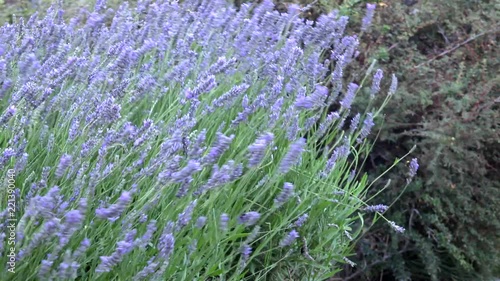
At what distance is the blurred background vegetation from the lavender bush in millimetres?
1280

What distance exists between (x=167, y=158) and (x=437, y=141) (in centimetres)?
250

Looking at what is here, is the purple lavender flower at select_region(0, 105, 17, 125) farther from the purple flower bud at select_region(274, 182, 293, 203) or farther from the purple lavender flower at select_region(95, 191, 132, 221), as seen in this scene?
the purple flower bud at select_region(274, 182, 293, 203)

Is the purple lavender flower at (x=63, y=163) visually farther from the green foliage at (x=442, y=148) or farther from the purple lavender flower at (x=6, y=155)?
the green foliage at (x=442, y=148)

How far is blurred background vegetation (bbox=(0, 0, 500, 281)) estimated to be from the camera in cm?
378

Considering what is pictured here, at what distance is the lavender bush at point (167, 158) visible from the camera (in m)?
1.49

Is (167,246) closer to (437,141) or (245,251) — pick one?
(245,251)

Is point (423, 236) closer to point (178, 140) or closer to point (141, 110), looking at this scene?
point (141, 110)

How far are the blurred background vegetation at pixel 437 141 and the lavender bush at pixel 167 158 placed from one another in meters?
1.28

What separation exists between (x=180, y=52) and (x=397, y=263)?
208 cm

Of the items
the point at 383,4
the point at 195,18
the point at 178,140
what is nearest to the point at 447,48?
the point at 383,4

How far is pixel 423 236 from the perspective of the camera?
400cm

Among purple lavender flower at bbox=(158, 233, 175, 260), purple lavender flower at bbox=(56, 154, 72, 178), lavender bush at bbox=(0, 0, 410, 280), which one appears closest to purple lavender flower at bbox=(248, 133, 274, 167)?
lavender bush at bbox=(0, 0, 410, 280)

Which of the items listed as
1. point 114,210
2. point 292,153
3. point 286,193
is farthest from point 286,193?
point 114,210

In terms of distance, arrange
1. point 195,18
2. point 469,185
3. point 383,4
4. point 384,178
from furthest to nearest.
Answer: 1. point 383,4
2. point 384,178
3. point 469,185
4. point 195,18
